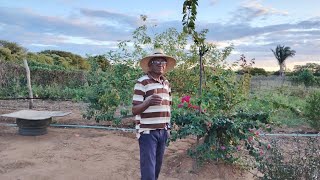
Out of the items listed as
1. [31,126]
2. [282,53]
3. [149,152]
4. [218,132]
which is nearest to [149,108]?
[149,152]

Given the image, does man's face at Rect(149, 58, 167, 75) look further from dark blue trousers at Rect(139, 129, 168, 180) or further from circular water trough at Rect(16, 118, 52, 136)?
circular water trough at Rect(16, 118, 52, 136)

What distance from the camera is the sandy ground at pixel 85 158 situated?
471cm

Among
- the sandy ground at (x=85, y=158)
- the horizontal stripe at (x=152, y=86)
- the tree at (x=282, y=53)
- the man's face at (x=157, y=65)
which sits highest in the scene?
the tree at (x=282, y=53)

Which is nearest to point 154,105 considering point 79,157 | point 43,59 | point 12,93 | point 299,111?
point 79,157

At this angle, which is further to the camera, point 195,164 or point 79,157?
point 79,157

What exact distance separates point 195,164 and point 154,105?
162 cm

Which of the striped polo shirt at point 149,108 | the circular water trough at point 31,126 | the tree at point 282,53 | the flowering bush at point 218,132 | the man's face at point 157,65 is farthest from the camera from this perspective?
the tree at point 282,53

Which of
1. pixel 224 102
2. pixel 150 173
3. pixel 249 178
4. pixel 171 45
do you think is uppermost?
pixel 171 45

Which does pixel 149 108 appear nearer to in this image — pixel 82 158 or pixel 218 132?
pixel 218 132

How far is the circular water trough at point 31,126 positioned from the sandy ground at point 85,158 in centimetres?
11

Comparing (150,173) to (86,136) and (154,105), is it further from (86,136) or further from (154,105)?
(86,136)

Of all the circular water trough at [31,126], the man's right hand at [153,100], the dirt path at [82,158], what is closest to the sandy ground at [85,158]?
the dirt path at [82,158]

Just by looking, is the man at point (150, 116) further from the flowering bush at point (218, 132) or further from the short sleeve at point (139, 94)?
the flowering bush at point (218, 132)

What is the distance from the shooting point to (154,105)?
11.5ft
